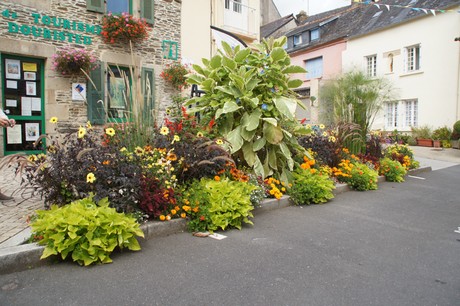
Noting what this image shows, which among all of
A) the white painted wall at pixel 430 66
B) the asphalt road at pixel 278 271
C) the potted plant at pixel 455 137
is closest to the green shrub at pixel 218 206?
the asphalt road at pixel 278 271

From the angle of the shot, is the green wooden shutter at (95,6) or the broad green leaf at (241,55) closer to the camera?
the broad green leaf at (241,55)

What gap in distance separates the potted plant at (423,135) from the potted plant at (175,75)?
12.5m

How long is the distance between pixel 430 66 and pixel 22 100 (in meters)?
17.7

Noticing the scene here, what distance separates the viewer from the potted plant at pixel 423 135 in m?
16.5

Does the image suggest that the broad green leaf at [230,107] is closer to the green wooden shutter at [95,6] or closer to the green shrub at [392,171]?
→ the green shrub at [392,171]

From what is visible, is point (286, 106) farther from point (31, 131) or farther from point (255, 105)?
point (31, 131)

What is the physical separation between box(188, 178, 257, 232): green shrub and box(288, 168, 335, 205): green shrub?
133cm

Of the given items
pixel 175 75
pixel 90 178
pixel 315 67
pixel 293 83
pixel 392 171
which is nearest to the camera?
pixel 90 178

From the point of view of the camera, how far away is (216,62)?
548 centimetres

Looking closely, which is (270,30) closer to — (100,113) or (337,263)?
(100,113)

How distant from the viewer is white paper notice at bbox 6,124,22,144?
26.1ft

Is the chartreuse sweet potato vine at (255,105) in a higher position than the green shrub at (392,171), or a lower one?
higher

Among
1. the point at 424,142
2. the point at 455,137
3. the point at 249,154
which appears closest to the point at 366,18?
the point at 424,142

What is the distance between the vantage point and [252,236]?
3740 millimetres
